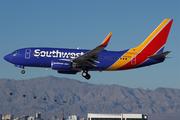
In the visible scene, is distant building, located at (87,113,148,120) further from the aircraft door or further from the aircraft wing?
the aircraft door

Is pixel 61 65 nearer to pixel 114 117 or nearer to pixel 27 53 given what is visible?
pixel 27 53

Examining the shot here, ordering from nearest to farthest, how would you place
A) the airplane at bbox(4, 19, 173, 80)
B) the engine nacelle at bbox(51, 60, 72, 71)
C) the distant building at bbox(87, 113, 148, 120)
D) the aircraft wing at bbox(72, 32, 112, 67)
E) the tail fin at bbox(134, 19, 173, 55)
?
the aircraft wing at bbox(72, 32, 112, 67), the engine nacelle at bbox(51, 60, 72, 71), the airplane at bbox(4, 19, 173, 80), the tail fin at bbox(134, 19, 173, 55), the distant building at bbox(87, 113, 148, 120)

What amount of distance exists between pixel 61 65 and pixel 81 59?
3989mm

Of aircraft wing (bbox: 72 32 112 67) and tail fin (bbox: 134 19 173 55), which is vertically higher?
tail fin (bbox: 134 19 173 55)

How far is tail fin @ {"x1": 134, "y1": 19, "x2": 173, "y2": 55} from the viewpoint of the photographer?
67438 millimetres

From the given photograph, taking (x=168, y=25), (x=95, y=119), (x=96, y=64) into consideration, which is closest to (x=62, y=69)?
(x=96, y=64)

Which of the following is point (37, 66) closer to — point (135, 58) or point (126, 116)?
point (135, 58)

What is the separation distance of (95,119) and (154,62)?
111 m

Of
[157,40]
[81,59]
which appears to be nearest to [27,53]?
[81,59]

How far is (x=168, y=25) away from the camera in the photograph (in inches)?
2756

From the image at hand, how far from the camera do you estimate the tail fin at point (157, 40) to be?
67.4m

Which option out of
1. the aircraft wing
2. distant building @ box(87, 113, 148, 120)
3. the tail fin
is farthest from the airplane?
distant building @ box(87, 113, 148, 120)

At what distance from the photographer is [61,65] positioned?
201 feet

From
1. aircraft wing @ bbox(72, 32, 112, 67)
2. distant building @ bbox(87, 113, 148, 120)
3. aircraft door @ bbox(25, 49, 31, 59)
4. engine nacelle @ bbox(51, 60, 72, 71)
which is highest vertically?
aircraft door @ bbox(25, 49, 31, 59)
